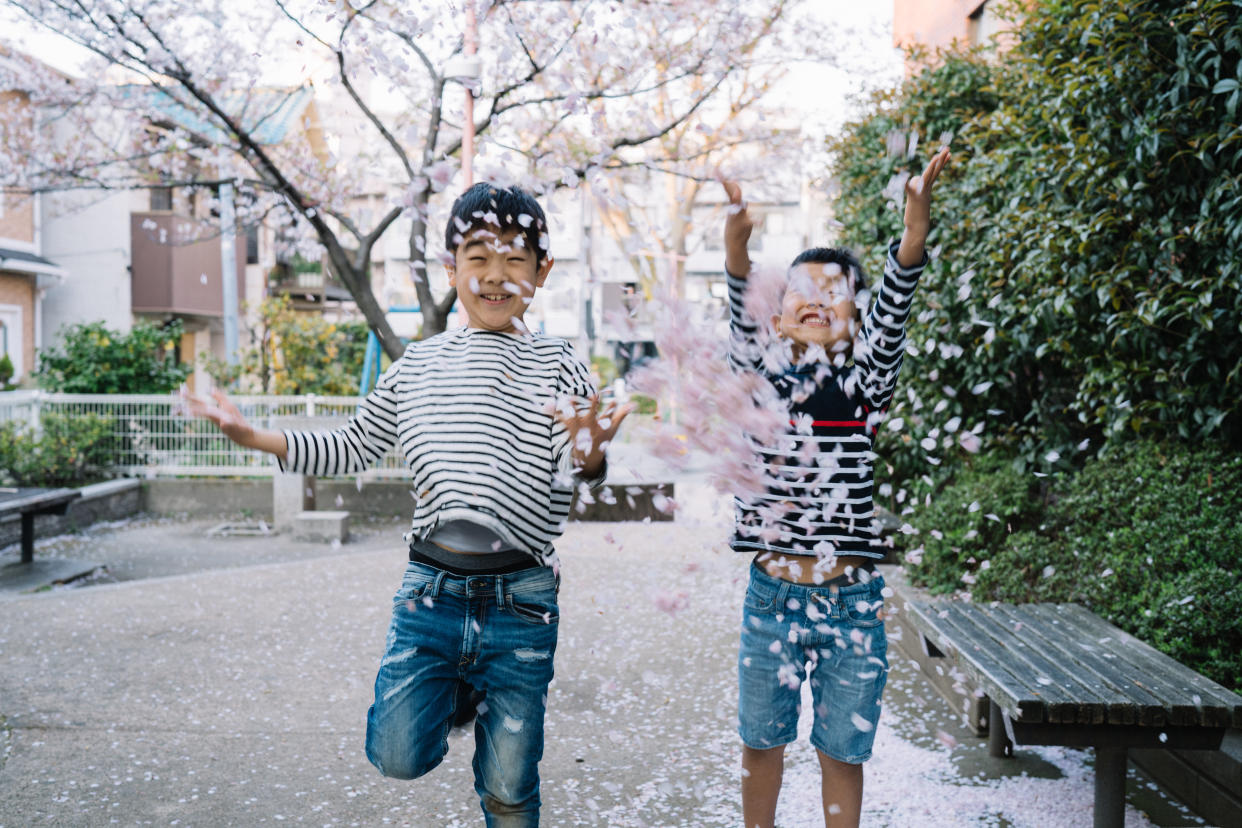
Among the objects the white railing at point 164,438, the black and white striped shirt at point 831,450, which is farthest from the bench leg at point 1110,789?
the white railing at point 164,438

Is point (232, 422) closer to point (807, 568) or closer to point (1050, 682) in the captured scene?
point (807, 568)

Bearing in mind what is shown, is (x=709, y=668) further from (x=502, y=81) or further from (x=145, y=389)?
(x=145, y=389)

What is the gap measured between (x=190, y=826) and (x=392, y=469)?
823 centimetres

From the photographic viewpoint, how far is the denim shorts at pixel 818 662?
243cm

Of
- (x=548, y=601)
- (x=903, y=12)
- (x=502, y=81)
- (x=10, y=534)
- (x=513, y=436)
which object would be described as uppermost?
(x=903, y=12)

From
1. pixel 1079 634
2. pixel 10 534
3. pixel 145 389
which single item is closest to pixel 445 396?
pixel 1079 634

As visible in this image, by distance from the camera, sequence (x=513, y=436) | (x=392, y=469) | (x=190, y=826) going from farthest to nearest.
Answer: (x=392, y=469) < (x=190, y=826) < (x=513, y=436)

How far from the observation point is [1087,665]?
2.93m

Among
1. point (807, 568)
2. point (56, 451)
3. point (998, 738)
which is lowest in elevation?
point (998, 738)

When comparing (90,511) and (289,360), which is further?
(289,360)

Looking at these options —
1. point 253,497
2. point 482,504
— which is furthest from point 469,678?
point 253,497

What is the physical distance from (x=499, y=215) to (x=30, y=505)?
6404 mm

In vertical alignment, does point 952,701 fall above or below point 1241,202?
below

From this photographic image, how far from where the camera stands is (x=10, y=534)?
8.76 m
